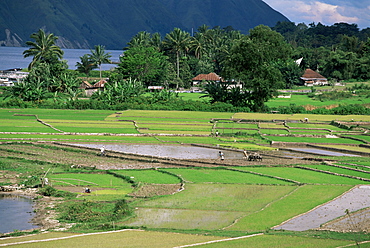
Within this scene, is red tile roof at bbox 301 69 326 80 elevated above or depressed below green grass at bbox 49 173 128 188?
above

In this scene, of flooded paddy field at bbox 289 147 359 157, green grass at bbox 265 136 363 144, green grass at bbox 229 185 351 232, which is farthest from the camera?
green grass at bbox 265 136 363 144

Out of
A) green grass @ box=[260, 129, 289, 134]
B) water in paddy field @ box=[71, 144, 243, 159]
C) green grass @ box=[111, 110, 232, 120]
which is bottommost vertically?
water in paddy field @ box=[71, 144, 243, 159]

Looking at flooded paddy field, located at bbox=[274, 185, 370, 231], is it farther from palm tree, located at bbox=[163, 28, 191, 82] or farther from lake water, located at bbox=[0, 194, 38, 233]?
palm tree, located at bbox=[163, 28, 191, 82]

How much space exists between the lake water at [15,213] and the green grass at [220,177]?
8462 millimetres

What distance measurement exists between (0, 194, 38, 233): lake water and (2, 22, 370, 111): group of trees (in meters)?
34.8

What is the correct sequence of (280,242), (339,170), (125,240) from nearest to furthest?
(280,242) < (125,240) < (339,170)

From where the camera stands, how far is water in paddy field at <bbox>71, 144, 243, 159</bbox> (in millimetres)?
34734

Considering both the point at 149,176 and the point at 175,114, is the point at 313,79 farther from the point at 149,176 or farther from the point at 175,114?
the point at 149,176

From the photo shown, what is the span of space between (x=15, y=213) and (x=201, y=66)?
7729 centimetres

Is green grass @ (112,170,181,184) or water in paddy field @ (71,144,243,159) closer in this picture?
green grass @ (112,170,181,184)

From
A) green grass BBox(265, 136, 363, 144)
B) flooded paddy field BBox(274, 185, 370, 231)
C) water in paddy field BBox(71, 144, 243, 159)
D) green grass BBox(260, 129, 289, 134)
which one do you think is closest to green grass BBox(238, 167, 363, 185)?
flooded paddy field BBox(274, 185, 370, 231)

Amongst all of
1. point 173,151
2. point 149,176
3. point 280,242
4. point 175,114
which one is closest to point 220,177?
point 149,176

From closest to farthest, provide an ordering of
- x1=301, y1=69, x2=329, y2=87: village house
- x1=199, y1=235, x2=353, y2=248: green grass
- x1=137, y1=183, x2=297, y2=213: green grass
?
x1=199, y1=235, x2=353, y2=248: green grass → x1=137, y1=183, x2=297, y2=213: green grass → x1=301, y1=69, x2=329, y2=87: village house

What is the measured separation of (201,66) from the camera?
97125 millimetres
